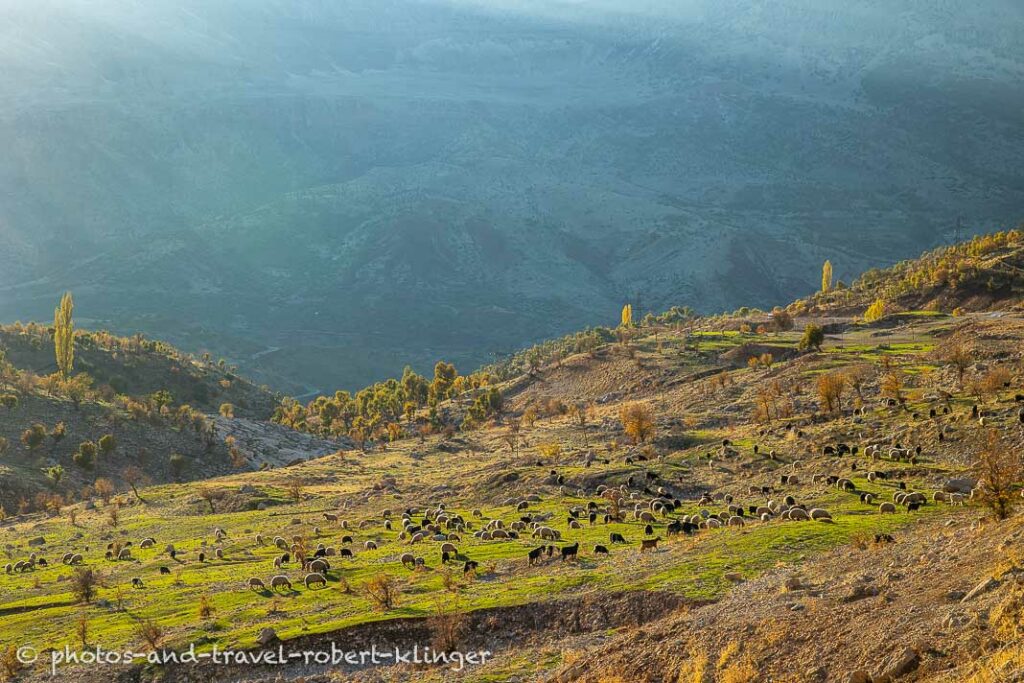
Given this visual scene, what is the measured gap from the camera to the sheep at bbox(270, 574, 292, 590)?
27.8 meters

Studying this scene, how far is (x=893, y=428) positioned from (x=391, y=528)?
74.2ft

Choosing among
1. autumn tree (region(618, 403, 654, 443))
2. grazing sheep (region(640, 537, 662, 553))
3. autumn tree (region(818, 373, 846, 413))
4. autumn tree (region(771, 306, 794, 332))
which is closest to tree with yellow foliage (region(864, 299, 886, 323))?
autumn tree (region(771, 306, 794, 332))

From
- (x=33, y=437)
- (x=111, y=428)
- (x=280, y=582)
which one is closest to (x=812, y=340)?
(x=111, y=428)

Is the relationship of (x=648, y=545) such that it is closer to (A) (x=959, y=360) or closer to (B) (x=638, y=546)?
(B) (x=638, y=546)

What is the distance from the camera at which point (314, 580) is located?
2808cm

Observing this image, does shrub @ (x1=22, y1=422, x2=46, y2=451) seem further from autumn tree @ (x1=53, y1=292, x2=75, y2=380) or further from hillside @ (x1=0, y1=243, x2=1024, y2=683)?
autumn tree @ (x1=53, y1=292, x2=75, y2=380)

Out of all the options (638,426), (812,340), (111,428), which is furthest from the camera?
(812,340)

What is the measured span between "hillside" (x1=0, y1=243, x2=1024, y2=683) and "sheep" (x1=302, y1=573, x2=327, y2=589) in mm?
646

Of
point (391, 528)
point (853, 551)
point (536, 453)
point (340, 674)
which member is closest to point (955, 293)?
point (536, 453)

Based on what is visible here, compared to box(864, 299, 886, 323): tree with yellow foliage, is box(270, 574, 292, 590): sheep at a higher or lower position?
lower

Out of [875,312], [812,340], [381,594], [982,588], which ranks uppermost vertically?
[875,312]

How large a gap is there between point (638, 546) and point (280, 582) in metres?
10.6

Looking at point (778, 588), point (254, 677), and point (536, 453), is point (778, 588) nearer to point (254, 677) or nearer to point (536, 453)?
point (254, 677)

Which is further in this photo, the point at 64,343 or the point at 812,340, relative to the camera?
the point at 64,343
